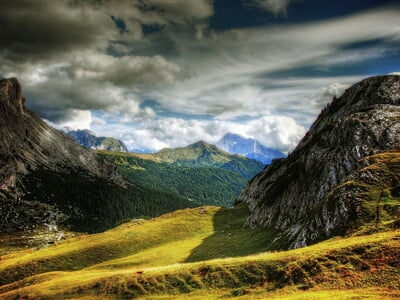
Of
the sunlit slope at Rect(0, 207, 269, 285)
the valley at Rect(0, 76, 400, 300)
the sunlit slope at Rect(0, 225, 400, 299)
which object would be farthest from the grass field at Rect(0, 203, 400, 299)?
the sunlit slope at Rect(0, 207, 269, 285)

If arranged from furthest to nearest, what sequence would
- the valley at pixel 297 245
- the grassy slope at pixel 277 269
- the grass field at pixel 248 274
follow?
1. the valley at pixel 297 245
2. the grassy slope at pixel 277 269
3. the grass field at pixel 248 274

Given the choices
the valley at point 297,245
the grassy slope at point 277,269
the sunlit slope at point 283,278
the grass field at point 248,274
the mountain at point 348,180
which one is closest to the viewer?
the sunlit slope at point 283,278

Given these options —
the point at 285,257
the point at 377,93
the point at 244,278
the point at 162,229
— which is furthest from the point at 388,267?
the point at 162,229

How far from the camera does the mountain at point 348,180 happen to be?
4081cm

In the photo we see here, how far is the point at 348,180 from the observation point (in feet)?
158

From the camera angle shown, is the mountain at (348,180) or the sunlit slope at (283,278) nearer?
the sunlit slope at (283,278)

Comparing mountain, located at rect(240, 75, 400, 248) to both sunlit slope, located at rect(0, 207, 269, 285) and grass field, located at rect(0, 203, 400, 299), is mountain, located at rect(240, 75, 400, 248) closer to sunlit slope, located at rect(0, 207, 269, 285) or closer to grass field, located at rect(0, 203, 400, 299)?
grass field, located at rect(0, 203, 400, 299)

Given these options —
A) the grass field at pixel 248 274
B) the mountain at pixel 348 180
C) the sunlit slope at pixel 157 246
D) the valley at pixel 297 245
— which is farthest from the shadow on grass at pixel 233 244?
the mountain at pixel 348 180

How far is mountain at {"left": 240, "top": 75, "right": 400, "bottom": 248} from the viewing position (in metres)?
40.8

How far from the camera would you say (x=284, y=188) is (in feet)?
256

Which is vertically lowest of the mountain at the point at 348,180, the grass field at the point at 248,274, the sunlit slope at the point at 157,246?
the sunlit slope at the point at 157,246

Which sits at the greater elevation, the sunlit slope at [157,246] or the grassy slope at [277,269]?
the grassy slope at [277,269]

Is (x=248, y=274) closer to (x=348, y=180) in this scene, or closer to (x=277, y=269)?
(x=277, y=269)

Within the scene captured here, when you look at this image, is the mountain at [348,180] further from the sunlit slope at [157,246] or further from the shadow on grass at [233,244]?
the sunlit slope at [157,246]
